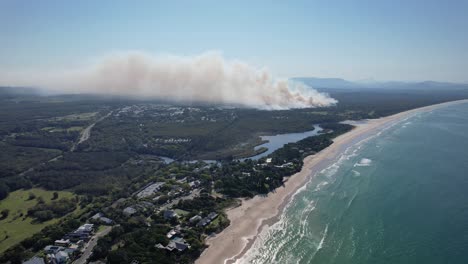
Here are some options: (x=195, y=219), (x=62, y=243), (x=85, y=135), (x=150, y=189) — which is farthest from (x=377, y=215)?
(x=85, y=135)

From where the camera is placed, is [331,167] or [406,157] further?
[406,157]

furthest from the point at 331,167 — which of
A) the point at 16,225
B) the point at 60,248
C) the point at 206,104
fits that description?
the point at 206,104

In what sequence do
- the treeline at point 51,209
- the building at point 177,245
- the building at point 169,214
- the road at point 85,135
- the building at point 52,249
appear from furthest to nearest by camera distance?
the road at point 85,135
the treeline at point 51,209
the building at point 169,214
the building at point 52,249
the building at point 177,245

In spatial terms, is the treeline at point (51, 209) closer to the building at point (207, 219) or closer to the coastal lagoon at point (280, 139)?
the building at point (207, 219)

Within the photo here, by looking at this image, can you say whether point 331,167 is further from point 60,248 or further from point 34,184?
point 34,184

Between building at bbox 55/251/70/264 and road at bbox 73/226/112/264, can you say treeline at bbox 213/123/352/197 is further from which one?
building at bbox 55/251/70/264

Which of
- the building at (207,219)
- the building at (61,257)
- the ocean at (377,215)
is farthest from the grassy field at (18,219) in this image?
the ocean at (377,215)

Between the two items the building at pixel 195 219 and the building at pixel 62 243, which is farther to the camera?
the building at pixel 195 219
